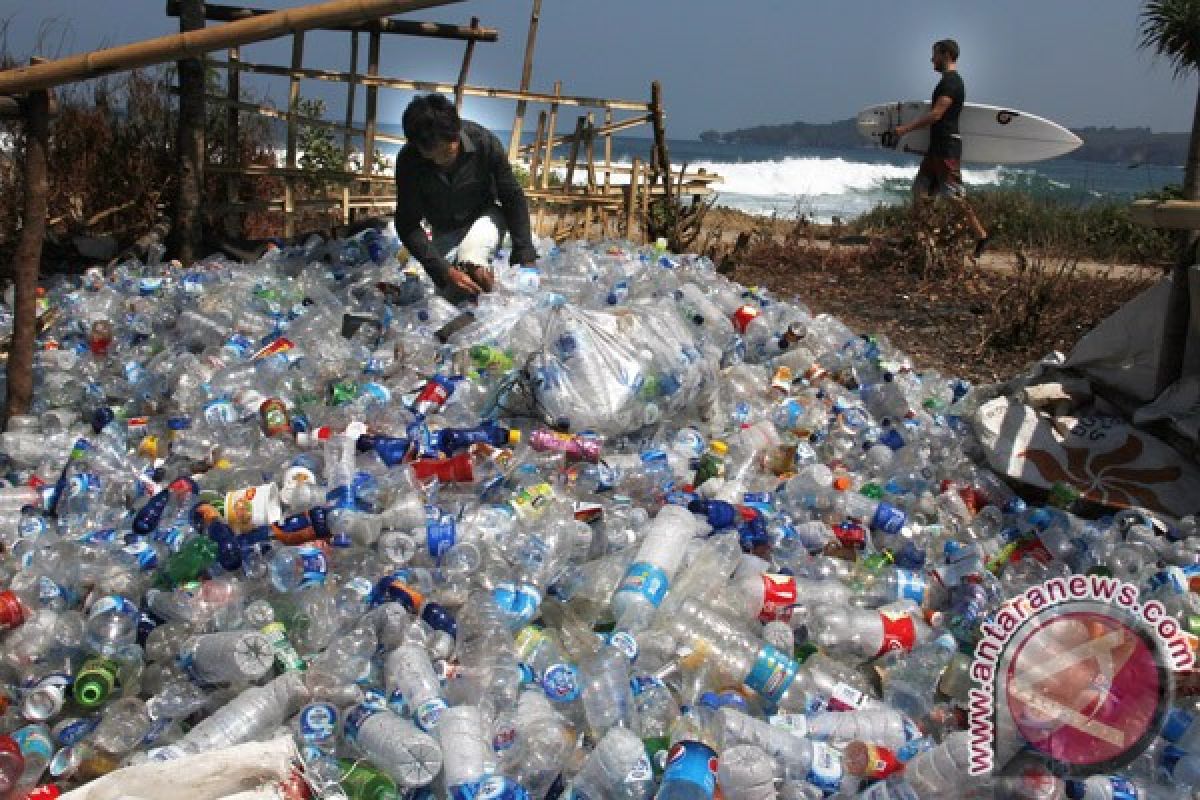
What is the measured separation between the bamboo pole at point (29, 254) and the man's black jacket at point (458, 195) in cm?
183

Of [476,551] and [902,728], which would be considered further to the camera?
[476,551]

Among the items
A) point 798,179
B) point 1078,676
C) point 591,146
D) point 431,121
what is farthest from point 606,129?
point 798,179

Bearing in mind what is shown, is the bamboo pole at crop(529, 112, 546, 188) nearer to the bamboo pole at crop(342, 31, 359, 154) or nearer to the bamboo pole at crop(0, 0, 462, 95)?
the bamboo pole at crop(342, 31, 359, 154)

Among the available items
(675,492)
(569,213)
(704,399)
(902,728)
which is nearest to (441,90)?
(569,213)

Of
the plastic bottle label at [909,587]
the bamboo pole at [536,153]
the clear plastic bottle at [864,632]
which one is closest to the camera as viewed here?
the clear plastic bottle at [864,632]

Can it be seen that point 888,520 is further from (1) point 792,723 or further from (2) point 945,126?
(2) point 945,126

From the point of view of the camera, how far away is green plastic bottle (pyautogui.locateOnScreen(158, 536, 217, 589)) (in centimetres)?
290

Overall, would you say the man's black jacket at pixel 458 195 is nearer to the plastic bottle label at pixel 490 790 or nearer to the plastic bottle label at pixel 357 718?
the plastic bottle label at pixel 357 718

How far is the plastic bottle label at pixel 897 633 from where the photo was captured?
9.86ft

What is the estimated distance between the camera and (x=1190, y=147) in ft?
14.5

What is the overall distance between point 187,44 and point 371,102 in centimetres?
417

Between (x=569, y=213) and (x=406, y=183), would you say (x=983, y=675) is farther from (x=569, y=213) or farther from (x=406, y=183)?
(x=569, y=213)

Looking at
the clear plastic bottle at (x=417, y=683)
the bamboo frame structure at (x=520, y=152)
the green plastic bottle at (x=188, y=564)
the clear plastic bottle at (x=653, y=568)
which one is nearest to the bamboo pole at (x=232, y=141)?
the bamboo frame structure at (x=520, y=152)

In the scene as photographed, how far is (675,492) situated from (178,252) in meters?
4.53
